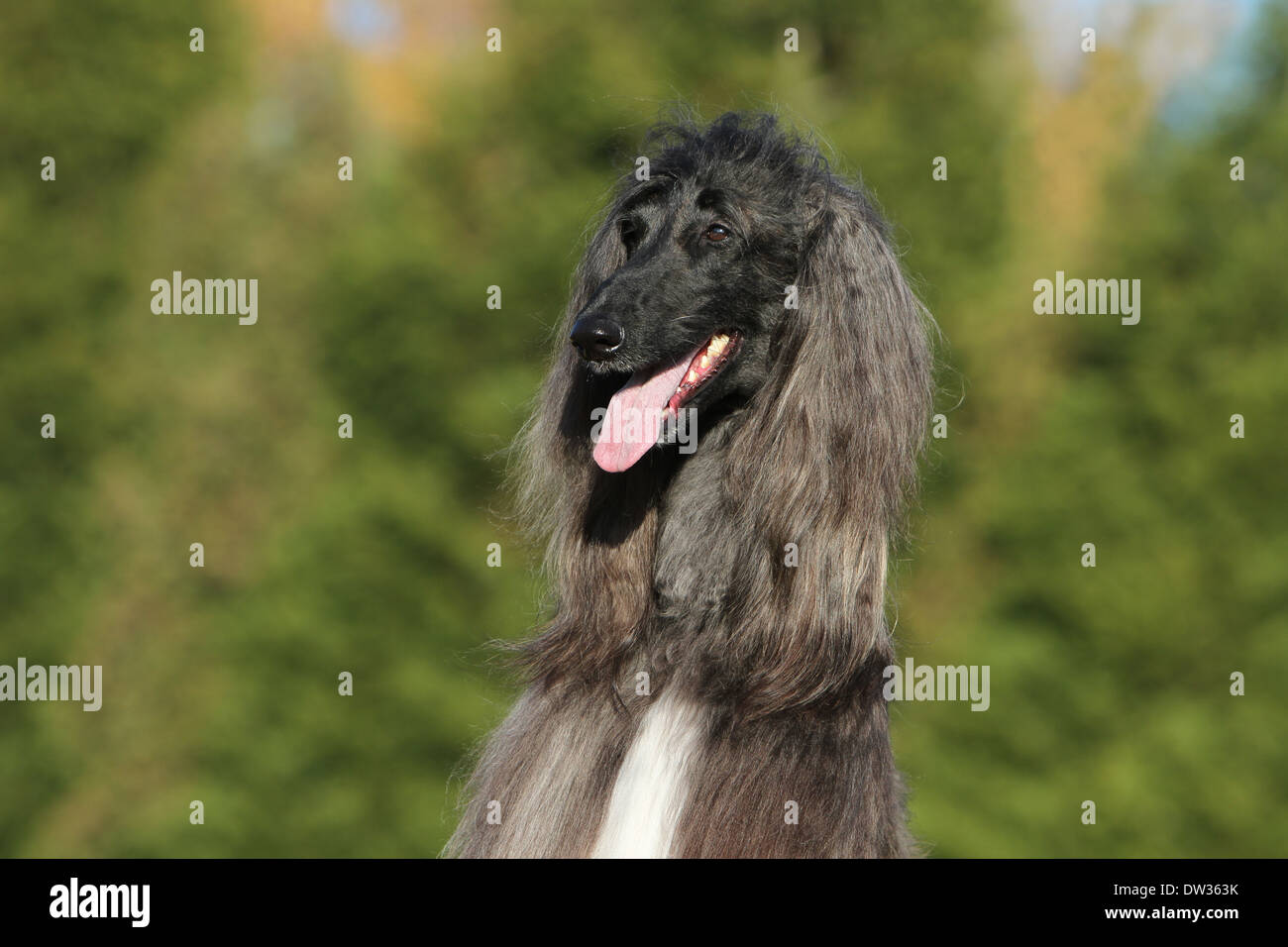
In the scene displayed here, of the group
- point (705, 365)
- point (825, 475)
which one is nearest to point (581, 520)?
point (705, 365)

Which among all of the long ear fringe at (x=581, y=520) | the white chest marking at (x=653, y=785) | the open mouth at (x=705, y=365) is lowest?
the white chest marking at (x=653, y=785)

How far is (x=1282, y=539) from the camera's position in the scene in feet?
38.7

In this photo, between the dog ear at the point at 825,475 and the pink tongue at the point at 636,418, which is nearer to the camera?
the dog ear at the point at 825,475

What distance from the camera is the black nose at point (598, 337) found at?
12.5 ft

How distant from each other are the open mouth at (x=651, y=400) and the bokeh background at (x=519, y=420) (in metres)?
7.04

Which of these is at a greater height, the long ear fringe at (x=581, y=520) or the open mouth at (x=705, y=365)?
the open mouth at (x=705, y=365)

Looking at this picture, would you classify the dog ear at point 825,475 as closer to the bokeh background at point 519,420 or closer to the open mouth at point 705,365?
the open mouth at point 705,365

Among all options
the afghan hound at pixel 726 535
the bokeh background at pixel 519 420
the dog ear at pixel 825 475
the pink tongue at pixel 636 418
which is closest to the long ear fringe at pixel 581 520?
the afghan hound at pixel 726 535

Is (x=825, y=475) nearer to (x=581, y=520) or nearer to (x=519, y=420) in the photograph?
(x=581, y=520)

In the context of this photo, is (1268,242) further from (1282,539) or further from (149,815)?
(149,815)

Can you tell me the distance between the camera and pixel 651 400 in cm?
393

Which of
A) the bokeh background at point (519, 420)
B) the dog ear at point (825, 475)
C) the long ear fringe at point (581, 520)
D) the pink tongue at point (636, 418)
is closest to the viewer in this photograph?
Answer: the dog ear at point (825, 475)

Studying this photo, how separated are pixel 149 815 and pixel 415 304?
17.4 ft

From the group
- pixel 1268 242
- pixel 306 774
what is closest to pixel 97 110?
pixel 306 774
